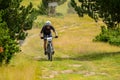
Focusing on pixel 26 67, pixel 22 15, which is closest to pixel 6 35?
pixel 26 67

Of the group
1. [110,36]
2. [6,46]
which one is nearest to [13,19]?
[6,46]

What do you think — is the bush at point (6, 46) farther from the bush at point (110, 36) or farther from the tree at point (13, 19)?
the bush at point (110, 36)

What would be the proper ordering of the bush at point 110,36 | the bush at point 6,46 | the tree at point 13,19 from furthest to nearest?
the bush at point 110,36, the tree at point 13,19, the bush at point 6,46

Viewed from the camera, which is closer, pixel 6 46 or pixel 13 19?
pixel 6 46

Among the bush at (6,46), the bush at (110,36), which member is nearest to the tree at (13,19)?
the bush at (6,46)

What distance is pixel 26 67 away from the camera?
15.6 meters

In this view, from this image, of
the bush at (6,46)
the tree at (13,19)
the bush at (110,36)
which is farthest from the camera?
the bush at (110,36)

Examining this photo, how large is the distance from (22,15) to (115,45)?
11522 millimetres

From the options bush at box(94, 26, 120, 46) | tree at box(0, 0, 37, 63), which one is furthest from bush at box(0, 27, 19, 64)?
bush at box(94, 26, 120, 46)

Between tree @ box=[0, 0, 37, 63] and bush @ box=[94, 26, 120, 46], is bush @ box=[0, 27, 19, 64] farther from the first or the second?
bush @ box=[94, 26, 120, 46]

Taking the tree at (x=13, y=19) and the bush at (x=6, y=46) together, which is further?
→ the tree at (x=13, y=19)

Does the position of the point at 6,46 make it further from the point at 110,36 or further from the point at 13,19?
the point at 110,36

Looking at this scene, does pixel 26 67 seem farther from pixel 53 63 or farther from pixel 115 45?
pixel 115 45

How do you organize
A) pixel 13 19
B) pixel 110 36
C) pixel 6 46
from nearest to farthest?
pixel 6 46, pixel 13 19, pixel 110 36
